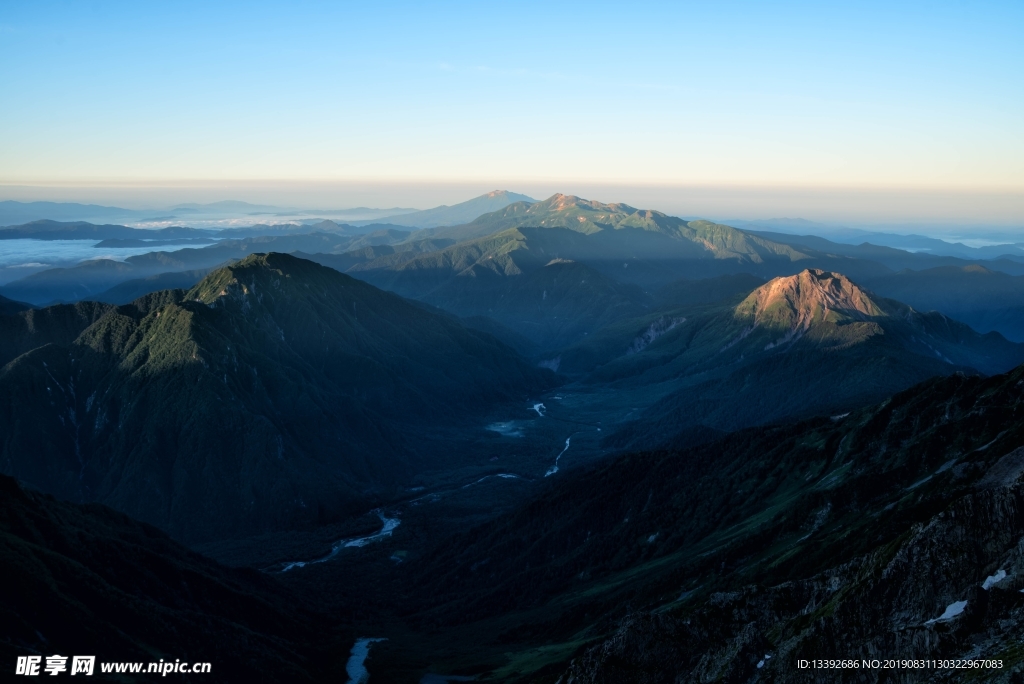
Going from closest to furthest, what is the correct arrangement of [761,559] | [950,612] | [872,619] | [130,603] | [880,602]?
[950,612] → [872,619] → [880,602] → [130,603] → [761,559]

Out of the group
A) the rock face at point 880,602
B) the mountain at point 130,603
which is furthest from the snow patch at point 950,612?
the mountain at point 130,603

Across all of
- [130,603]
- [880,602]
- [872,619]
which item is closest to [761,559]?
[880,602]

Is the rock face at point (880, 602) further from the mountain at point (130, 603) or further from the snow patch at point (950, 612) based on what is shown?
the mountain at point (130, 603)

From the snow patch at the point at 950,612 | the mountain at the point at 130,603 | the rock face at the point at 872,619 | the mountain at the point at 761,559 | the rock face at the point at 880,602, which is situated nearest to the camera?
the rock face at the point at 872,619

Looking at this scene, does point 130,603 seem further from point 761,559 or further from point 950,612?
point 950,612

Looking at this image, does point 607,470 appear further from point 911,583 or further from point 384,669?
point 911,583

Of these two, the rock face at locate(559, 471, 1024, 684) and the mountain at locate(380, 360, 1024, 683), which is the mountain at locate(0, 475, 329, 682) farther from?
the rock face at locate(559, 471, 1024, 684)
